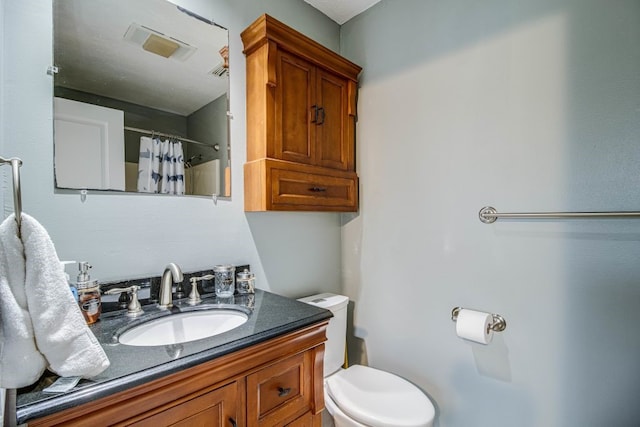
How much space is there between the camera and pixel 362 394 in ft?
4.60

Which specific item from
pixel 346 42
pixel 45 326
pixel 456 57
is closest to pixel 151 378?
pixel 45 326

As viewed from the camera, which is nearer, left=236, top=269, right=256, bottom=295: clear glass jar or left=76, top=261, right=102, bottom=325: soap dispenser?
left=76, top=261, right=102, bottom=325: soap dispenser

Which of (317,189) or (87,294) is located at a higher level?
(317,189)

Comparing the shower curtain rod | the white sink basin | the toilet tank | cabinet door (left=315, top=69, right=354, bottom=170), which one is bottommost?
the toilet tank

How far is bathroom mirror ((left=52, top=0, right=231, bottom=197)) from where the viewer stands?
1.04m

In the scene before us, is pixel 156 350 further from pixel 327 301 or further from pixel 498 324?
pixel 498 324

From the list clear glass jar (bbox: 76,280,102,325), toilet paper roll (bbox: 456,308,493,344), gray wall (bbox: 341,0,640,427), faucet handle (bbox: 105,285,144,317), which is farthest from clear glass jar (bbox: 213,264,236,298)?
toilet paper roll (bbox: 456,308,493,344)

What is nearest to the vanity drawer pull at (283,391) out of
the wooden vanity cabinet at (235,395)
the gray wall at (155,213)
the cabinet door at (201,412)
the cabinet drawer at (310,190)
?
the wooden vanity cabinet at (235,395)

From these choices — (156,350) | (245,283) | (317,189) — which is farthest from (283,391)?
(317,189)

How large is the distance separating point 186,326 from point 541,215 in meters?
1.41

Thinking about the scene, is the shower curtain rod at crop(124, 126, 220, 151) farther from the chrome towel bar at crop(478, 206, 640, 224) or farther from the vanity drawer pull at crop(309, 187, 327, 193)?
the chrome towel bar at crop(478, 206, 640, 224)

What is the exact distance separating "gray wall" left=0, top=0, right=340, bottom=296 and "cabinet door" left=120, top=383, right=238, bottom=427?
1.90ft

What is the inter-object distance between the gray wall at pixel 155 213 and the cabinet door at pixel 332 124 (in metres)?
0.34

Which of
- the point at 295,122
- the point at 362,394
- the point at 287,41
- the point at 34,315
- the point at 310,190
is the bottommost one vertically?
the point at 362,394
